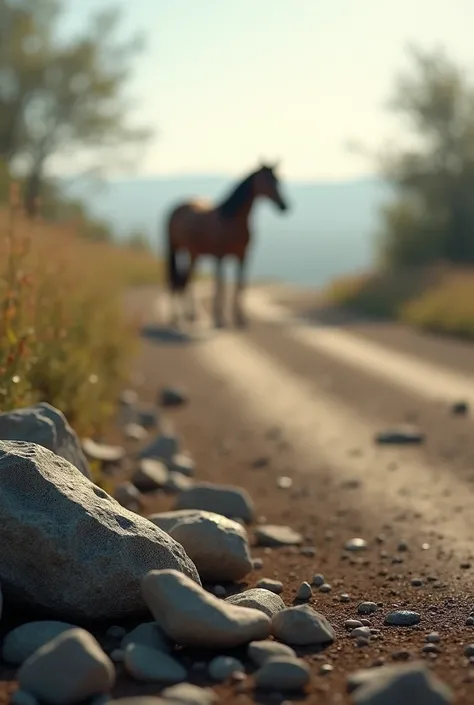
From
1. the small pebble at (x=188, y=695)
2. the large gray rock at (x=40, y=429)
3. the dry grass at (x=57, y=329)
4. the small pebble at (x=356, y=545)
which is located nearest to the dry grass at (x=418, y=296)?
the dry grass at (x=57, y=329)

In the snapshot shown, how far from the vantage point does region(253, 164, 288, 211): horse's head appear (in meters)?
15.4

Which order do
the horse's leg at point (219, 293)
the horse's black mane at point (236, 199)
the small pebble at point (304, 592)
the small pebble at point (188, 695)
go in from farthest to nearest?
the horse's leg at point (219, 293)
the horse's black mane at point (236, 199)
the small pebble at point (304, 592)
the small pebble at point (188, 695)

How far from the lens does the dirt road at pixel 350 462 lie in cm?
400

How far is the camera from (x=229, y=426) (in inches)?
358

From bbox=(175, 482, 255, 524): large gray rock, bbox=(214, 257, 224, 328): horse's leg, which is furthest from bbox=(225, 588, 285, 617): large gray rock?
bbox=(214, 257, 224, 328): horse's leg

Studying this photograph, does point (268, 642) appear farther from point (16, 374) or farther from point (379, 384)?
point (379, 384)

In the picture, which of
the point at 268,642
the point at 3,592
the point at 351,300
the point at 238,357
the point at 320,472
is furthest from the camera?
the point at 351,300

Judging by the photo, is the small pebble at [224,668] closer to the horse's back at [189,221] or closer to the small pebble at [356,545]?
the small pebble at [356,545]

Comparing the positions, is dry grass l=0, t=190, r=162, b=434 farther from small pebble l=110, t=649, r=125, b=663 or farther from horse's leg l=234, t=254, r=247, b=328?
horse's leg l=234, t=254, r=247, b=328

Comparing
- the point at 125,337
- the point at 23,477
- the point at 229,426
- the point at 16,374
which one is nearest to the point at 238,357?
the point at 125,337

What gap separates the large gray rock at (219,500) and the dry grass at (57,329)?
44.7 inches

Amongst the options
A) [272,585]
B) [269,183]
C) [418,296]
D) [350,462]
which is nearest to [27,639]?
[272,585]

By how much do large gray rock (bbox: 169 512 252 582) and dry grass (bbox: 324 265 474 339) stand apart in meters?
11.3

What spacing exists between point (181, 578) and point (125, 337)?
7.35 metres
